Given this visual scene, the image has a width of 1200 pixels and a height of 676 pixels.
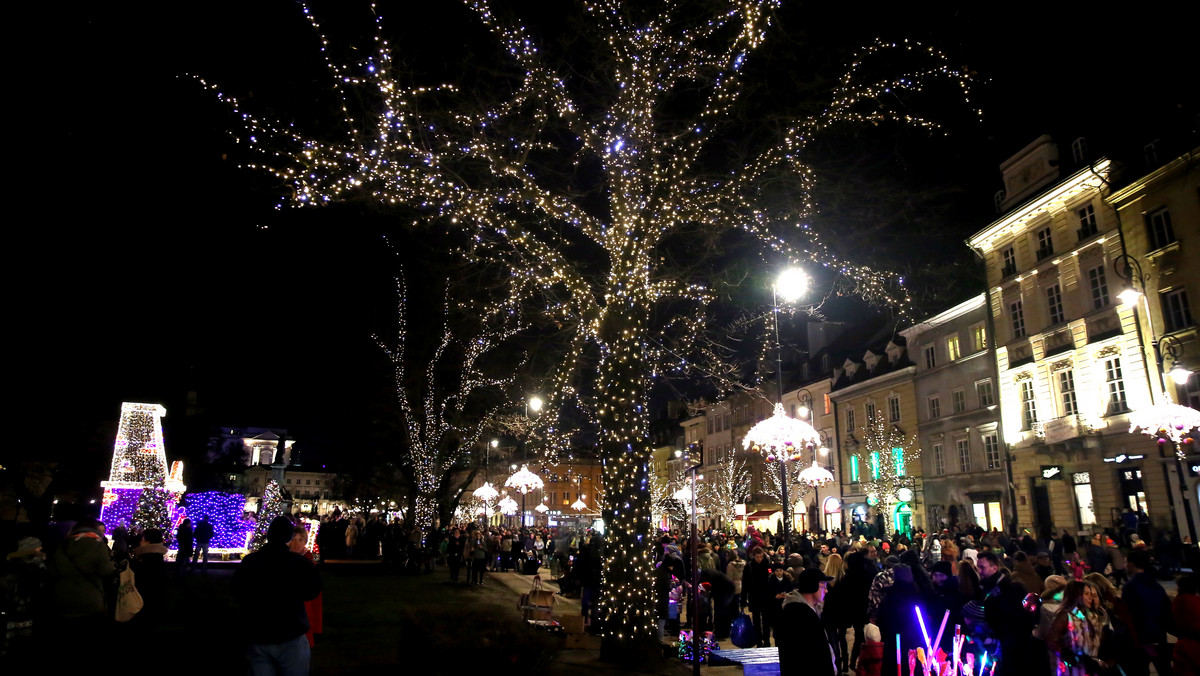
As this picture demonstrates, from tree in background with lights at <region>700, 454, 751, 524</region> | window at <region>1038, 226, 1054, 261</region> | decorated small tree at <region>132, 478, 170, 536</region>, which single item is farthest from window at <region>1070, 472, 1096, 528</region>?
decorated small tree at <region>132, 478, 170, 536</region>

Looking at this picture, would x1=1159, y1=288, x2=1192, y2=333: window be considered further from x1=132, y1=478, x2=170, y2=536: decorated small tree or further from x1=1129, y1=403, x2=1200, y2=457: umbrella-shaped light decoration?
x1=132, y1=478, x2=170, y2=536: decorated small tree

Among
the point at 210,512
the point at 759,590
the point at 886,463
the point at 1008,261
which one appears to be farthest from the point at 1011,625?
the point at 886,463

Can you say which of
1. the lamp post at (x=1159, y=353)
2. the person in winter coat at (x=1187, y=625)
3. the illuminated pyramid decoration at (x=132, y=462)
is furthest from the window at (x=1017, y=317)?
the illuminated pyramid decoration at (x=132, y=462)

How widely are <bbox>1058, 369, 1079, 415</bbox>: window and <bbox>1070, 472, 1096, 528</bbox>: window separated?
7.62ft

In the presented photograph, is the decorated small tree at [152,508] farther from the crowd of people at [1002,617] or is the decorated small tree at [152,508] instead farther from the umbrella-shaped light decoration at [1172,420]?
the umbrella-shaped light decoration at [1172,420]

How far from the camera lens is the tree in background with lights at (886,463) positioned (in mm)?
35562

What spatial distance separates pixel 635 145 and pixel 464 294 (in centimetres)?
1338

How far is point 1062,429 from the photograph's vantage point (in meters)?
26.1

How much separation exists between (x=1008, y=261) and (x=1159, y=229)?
23.7 ft

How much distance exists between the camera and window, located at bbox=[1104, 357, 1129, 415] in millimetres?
24125

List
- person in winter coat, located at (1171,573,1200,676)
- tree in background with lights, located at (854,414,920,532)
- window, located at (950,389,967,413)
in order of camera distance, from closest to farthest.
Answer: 1. person in winter coat, located at (1171,573,1200,676)
2. window, located at (950,389,967,413)
3. tree in background with lights, located at (854,414,920,532)

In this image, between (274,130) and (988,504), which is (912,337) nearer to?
(988,504)

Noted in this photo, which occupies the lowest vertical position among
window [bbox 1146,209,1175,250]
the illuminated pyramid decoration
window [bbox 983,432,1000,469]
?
the illuminated pyramid decoration

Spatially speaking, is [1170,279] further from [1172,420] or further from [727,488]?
[727,488]
